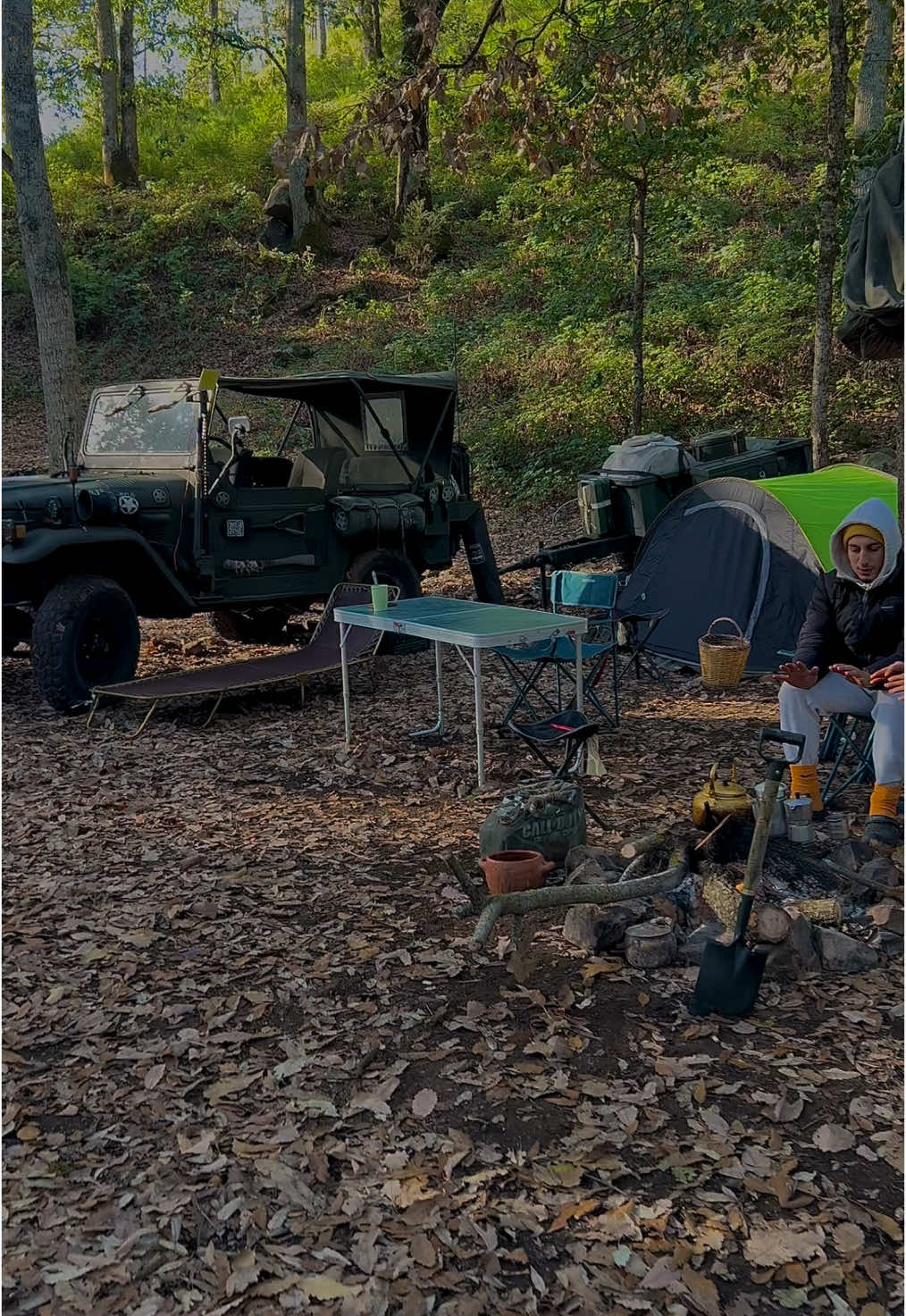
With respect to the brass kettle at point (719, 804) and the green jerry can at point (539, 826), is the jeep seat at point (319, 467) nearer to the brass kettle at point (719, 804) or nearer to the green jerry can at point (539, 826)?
the green jerry can at point (539, 826)

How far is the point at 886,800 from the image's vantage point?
14.9 feet

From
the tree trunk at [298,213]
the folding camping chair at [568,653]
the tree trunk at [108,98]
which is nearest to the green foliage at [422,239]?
the tree trunk at [298,213]

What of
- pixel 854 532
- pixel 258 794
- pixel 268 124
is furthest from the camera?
pixel 268 124

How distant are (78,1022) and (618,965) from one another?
163 cm

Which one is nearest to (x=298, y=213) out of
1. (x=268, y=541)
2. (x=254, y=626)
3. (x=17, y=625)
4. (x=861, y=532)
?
(x=254, y=626)

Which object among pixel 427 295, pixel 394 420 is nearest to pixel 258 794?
pixel 394 420

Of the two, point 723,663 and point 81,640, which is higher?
point 81,640

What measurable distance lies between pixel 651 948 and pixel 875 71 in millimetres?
10770

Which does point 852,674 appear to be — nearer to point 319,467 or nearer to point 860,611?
point 860,611

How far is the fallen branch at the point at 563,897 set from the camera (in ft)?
12.2

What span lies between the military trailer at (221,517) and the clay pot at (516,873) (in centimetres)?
356

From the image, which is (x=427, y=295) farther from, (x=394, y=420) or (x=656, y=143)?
(x=394, y=420)

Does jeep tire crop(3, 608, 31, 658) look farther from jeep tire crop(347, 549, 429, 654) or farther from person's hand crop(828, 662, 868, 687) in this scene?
person's hand crop(828, 662, 868, 687)

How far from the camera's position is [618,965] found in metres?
3.65
